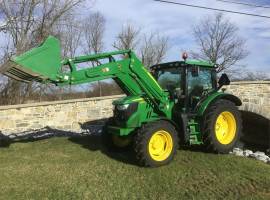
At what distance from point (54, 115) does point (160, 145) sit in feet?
27.6

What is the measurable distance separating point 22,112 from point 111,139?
6706mm

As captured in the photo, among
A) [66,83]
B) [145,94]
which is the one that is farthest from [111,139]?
[66,83]

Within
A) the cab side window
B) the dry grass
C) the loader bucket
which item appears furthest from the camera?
the cab side window

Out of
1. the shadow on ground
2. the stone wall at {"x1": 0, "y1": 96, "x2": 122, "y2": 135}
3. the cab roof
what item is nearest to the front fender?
the cab roof

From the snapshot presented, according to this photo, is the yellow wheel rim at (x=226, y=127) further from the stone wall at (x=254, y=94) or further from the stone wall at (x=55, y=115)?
the stone wall at (x=254, y=94)

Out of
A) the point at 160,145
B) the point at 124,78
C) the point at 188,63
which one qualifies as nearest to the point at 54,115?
the point at 124,78

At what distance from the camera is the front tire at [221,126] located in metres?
9.11

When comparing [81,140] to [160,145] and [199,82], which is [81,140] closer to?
[160,145]

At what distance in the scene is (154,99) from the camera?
29.6ft

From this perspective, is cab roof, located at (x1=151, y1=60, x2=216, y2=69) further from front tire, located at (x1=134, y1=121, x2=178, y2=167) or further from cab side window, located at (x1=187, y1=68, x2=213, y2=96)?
front tire, located at (x1=134, y1=121, x2=178, y2=167)

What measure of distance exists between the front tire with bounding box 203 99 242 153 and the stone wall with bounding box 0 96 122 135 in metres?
6.53

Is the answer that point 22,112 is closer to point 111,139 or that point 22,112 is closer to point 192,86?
point 111,139

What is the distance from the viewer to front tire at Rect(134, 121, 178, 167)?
8.11 meters

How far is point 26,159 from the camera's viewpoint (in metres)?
9.25
